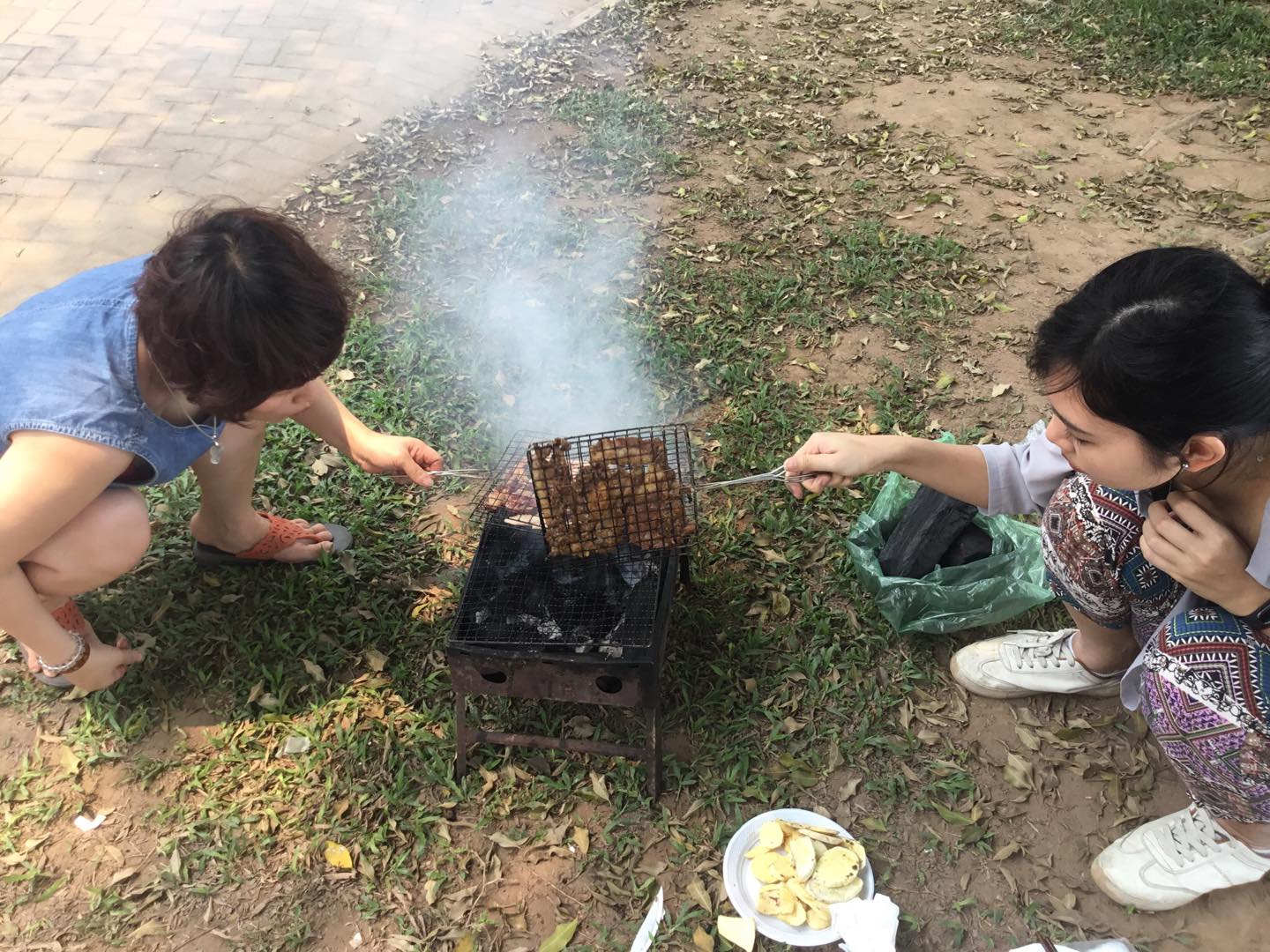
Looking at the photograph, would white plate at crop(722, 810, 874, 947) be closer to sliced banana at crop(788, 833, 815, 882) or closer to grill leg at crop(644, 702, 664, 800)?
sliced banana at crop(788, 833, 815, 882)

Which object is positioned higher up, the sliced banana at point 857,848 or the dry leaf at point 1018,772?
the sliced banana at point 857,848

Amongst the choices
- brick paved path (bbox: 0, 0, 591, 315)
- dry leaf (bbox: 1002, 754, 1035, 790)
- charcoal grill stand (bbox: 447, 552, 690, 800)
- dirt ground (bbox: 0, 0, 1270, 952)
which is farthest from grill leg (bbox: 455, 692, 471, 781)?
brick paved path (bbox: 0, 0, 591, 315)

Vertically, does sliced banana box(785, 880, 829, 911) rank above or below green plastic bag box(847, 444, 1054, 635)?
below

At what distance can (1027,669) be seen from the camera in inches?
119

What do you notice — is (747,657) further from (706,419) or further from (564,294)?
(564,294)

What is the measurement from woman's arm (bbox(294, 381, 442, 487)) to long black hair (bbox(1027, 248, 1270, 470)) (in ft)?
6.84

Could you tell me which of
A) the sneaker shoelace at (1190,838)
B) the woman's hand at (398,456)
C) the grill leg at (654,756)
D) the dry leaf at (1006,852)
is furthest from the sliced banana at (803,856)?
the woman's hand at (398,456)

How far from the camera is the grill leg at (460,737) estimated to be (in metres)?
2.72

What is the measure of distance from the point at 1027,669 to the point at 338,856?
2.44 metres

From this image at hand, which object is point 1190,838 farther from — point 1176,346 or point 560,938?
point 560,938

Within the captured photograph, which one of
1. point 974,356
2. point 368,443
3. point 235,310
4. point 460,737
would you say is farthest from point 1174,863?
point 235,310

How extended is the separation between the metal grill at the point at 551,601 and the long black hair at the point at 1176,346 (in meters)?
1.41

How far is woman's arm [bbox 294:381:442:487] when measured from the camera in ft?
9.76

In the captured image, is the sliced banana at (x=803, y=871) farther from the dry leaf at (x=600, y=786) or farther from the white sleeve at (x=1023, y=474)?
the white sleeve at (x=1023, y=474)
